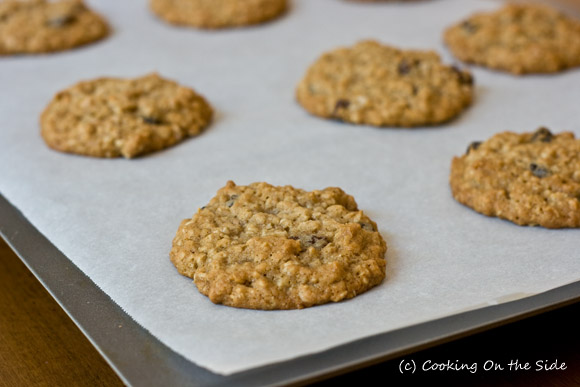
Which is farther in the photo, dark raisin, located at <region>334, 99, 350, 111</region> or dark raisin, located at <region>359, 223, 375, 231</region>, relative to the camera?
dark raisin, located at <region>334, 99, 350, 111</region>

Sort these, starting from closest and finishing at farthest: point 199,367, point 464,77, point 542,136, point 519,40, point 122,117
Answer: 1. point 199,367
2. point 542,136
3. point 122,117
4. point 464,77
5. point 519,40

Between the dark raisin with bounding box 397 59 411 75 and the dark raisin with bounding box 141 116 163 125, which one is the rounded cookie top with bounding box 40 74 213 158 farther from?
the dark raisin with bounding box 397 59 411 75

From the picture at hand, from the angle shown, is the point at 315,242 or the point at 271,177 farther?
the point at 271,177

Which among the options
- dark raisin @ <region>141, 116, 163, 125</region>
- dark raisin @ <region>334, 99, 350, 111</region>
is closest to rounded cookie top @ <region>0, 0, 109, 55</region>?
dark raisin @ <region>141, 116, 163, 125</region>

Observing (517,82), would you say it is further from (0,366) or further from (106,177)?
(0,366)

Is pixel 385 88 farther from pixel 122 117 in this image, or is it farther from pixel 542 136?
pixel 122 117

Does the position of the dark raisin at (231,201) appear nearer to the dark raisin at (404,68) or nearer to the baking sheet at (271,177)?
the baking sheet at (271,177)

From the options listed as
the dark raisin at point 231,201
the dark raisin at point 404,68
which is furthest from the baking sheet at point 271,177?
the dark raisin at point 404,68

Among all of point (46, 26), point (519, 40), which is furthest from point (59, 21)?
point (519, 40)
